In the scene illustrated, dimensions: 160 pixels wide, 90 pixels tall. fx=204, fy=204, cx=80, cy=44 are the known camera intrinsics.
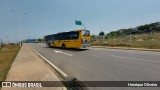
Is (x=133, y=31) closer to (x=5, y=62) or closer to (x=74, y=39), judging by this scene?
(x=74, y=39)

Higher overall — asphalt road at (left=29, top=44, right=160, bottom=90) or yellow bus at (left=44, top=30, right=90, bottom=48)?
yellow bus at (left=44, top=30, right=90, bottom=48)

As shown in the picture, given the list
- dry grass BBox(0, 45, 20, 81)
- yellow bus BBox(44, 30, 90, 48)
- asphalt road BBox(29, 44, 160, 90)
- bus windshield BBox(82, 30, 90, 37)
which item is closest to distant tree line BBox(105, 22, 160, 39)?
bus windshield BBox(82, 30, 90, 37)

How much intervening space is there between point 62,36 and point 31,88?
2768cm

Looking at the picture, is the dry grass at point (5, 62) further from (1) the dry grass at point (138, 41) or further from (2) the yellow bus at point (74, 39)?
(1) the dry grass at point (138, 41)

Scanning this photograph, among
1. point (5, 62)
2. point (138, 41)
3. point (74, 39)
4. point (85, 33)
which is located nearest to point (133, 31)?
point (138, 41)

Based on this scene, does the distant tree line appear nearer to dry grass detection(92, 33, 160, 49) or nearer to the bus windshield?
dry grass detection(92, 33, 160, 49)

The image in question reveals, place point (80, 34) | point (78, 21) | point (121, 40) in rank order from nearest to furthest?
point (80, 34)
point (121, 40)
point (78, 21)

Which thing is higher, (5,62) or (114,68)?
(114,68)

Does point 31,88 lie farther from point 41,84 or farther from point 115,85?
point 115,85

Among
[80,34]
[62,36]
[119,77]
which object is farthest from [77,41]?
[119,77]

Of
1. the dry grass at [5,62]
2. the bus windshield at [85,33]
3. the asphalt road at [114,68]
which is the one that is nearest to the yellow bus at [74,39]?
the bus windshield at [85,33]

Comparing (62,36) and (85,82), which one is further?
(62,36)

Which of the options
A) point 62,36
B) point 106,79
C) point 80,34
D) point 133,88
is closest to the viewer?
point 133,88

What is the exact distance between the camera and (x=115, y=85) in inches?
283
